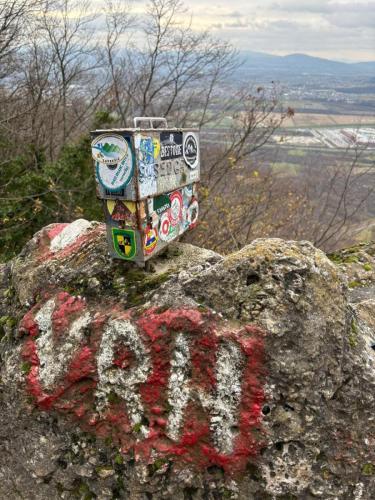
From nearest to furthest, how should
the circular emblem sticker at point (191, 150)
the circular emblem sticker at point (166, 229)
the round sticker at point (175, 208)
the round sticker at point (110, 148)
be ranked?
the round sticker at point (110, 148)
the circular emblem sticker at point (166, 229)
the round sticker at point (175, 208)
the circular emblem sticker at point (191, 150)

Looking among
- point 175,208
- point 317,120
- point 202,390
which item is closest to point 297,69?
point 317,120

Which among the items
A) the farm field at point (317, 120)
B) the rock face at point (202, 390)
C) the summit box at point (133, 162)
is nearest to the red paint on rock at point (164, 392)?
the rock face at point (202, 390)

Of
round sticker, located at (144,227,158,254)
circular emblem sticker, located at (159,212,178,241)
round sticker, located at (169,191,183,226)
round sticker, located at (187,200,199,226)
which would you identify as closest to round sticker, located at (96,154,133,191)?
round sticker, located at (144,227,158,254)

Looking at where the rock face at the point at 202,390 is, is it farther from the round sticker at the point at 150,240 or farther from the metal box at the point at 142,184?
the metal box at the point at 142,184

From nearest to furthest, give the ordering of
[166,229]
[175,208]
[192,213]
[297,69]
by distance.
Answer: [166,229], [175,208], [192,213], [297,69]

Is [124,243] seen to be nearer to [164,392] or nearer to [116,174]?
[116,174]

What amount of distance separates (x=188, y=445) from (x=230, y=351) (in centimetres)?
111

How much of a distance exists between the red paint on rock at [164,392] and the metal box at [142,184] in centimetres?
96

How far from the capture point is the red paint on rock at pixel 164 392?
401cm

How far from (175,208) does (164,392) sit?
2.46 metres

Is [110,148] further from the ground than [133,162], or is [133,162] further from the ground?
[110,148]

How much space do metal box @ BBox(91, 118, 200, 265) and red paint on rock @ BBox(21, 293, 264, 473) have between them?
0.96m

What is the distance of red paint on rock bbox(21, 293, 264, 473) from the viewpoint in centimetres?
401

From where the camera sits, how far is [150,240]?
492cm
